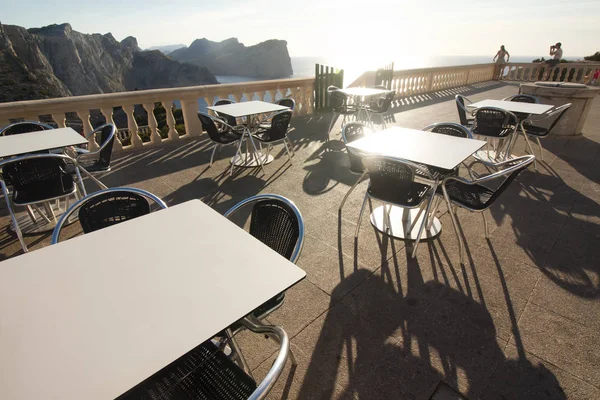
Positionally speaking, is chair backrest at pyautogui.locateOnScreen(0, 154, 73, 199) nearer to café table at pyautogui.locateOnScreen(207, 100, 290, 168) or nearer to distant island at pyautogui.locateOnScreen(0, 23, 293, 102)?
café table at pyautogui.locateOnScreen(207, 100, 290, 168)

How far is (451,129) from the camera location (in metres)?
3.59

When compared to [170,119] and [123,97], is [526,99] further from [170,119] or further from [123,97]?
[123,97]

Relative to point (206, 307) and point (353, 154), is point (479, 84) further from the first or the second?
point (206, 307)

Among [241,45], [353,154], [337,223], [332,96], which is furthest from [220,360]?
[241,45]

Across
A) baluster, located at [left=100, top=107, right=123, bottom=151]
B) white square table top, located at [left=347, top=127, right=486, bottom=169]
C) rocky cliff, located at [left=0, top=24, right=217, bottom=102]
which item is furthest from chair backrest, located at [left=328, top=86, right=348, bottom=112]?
rocky cliff, located at [left=0, top=24, right=217, bottom=102]

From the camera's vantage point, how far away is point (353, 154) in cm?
318

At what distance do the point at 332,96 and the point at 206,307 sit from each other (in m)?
6.35

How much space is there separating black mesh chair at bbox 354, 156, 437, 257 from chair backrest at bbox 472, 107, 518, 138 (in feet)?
8.18

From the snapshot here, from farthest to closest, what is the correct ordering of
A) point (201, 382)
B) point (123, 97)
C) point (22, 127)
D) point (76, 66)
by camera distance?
point (76, 66), point (123, 97), point (22, 127), point (201, 382)

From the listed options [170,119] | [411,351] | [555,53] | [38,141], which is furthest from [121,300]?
[555,53]

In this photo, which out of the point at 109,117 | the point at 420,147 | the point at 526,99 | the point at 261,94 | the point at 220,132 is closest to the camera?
the point at 420,147

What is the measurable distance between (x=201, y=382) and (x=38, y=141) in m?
3.43

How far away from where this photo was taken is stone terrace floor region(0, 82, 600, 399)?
1.69 metres

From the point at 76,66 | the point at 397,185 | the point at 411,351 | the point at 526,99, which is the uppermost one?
the point at 76,66
